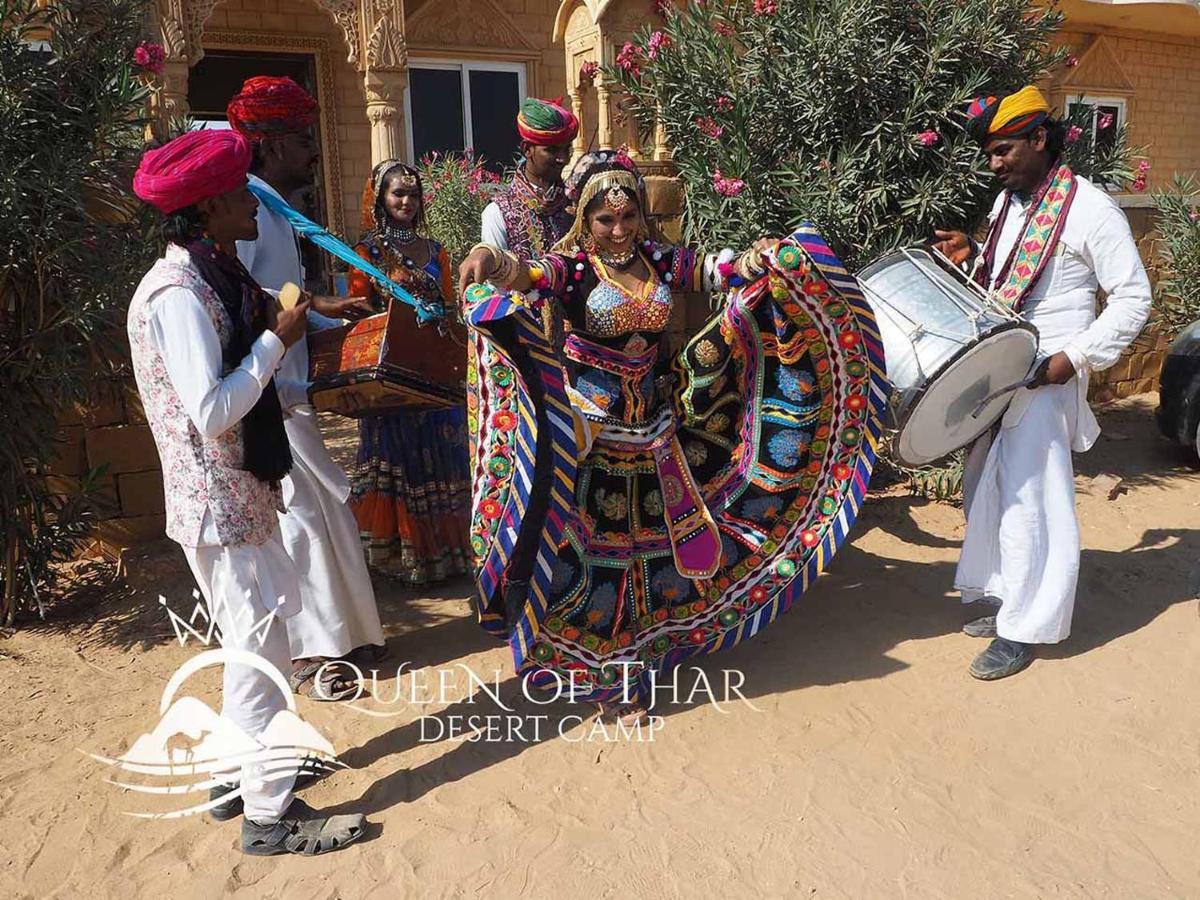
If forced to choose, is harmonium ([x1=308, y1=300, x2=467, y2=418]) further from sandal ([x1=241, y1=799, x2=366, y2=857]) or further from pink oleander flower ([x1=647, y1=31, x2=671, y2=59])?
pink oleander flower ([x1=647, y1=31, x2=671, y2=59])

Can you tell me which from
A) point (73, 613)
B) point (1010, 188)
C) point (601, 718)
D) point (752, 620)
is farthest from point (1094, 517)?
point (73, 613)

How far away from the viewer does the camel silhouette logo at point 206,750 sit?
8.83 feet

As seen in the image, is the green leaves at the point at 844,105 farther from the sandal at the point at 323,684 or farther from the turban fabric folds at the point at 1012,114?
the sandal at the point at 323,684

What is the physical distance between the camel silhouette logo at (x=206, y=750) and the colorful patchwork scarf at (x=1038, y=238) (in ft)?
9.57

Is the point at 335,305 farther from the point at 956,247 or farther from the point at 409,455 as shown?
the point at 956,247

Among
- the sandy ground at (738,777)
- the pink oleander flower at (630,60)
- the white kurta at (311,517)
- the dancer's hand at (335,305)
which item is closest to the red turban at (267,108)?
the white kurta at (311,517)

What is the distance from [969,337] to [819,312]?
53 cm

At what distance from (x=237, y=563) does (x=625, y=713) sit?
4.97ft

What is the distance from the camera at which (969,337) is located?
3.24 meters

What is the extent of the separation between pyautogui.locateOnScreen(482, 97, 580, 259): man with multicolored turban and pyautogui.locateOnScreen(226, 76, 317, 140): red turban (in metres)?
1.15

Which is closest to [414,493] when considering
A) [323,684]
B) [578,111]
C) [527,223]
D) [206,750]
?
[323,684]

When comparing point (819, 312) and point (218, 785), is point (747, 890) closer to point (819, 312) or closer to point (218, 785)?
point (218, 785)

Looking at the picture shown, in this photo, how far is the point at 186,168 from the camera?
2.37 metres

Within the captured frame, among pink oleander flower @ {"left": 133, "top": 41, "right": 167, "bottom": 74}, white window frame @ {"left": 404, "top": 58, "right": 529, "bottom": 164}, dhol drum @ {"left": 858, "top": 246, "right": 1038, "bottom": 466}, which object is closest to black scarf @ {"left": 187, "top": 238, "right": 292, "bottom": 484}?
pink oleander flower @ {"left": 133, "top": 41, "right": 167, "bottom": 74}
